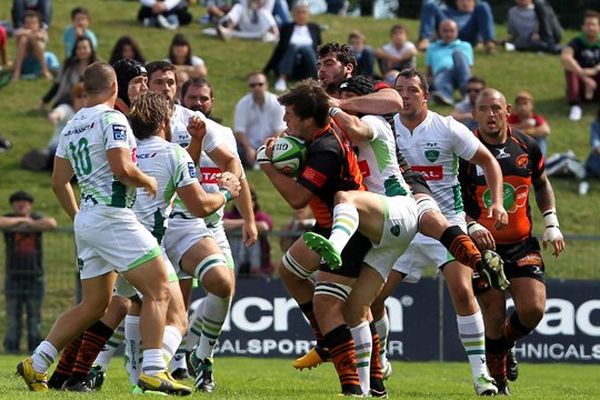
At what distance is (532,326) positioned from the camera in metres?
12.0

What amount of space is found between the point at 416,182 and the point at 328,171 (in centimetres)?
152

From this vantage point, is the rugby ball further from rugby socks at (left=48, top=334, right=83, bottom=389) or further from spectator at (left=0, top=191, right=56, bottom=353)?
spectator at (left=0, top=191, right=56, bottom=353)

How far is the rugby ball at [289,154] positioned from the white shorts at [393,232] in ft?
2.20

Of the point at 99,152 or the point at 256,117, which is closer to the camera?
the point at 99,152

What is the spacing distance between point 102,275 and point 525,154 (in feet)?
13.5

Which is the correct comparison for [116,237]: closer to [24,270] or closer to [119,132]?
[119,132]

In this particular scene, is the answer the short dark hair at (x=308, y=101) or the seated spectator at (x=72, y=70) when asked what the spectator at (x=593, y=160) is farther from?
the short dark hair at (x=308, y=101)

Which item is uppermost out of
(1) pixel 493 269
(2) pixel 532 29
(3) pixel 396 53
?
(1) pixel 493 269

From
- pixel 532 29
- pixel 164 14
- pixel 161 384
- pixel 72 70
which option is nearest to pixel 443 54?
pixel 532 29

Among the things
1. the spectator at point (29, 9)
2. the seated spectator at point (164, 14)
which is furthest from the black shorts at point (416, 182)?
the seated spectator at point (164, 14)

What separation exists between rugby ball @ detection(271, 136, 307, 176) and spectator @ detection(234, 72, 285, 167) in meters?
11.6

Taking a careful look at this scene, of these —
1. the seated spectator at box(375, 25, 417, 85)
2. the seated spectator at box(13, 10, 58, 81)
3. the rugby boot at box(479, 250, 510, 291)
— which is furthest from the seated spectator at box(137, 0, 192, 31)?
the rugby boot at box(479, 250, 510, 291)

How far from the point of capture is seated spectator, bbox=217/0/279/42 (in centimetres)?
2925

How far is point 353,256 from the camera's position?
1036 cm
